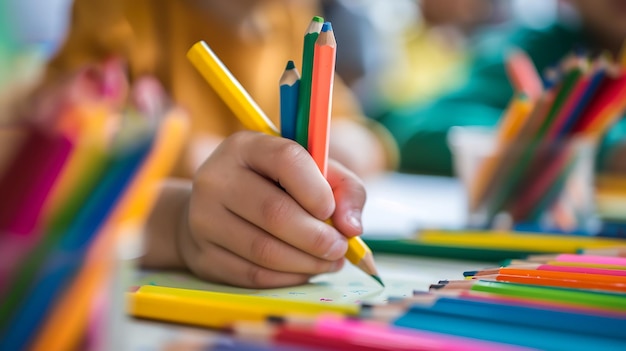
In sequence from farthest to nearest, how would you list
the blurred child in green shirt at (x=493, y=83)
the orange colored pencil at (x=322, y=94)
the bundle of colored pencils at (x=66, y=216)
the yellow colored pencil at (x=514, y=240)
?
the blurred child in green shirt at (x=493, y=83) → the yellow colored pencil at (x=514, y=240) → the orange colored pencil at (x=322, y=94) → the bundle of colored pencils at (x=66, y=216)

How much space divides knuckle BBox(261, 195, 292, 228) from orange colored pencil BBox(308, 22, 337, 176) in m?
0.02

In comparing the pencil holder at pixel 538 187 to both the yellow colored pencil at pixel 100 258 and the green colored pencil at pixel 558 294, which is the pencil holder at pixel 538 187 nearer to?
the green colored pencil at pixel 558 294

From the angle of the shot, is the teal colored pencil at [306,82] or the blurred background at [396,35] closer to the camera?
the teal colored pencil at [306,82]

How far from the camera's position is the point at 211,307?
0.75ft

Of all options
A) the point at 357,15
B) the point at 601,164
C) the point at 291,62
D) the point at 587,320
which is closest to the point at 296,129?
the point at 291,62

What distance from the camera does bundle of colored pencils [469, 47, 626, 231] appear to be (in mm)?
464

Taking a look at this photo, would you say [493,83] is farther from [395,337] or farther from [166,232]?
[395,337]

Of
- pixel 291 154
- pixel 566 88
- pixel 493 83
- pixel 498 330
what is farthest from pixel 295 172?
pixel 493 83

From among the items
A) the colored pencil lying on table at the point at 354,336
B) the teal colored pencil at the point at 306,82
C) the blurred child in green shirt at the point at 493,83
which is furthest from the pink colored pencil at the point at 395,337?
the blurred child in green shirt at the point at 493,83

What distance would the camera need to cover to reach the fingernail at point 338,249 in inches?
11.0

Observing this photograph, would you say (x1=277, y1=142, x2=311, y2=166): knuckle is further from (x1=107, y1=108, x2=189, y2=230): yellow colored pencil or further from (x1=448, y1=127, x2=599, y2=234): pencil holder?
(x1=448, y1=127, x2=599, y2=234): pencil holder

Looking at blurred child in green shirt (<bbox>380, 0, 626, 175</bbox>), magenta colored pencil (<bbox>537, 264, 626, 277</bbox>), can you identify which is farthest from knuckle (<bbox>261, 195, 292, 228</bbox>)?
blurred child in green shirt (<bbox>380, 0, 626, 175</bbox>)

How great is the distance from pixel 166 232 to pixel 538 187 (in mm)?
288

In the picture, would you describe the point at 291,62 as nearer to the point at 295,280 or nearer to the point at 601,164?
the point at 295,280
